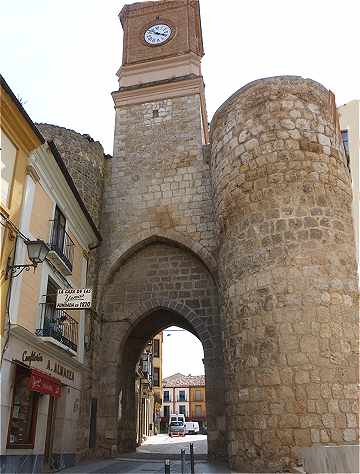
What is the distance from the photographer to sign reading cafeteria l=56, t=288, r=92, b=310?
24.2ft

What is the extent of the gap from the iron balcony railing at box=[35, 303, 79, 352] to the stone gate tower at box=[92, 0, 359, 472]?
1694mm

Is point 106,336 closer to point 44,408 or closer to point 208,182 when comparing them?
point 44,408

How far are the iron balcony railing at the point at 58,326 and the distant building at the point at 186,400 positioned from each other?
133ft

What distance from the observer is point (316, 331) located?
7.05 m

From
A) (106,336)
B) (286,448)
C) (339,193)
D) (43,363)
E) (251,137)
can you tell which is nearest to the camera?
(286,448)

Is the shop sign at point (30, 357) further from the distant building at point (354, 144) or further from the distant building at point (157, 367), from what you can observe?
the distant building at point (157, 367)

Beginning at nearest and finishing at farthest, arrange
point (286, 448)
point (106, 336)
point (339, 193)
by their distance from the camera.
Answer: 1. point (286, 448)
2. point (339, 193)
3. point (106, 336)

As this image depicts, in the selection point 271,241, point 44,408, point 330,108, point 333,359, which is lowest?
point 44,408

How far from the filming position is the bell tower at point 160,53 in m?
13.4

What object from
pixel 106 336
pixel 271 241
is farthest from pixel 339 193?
pixel 106 336

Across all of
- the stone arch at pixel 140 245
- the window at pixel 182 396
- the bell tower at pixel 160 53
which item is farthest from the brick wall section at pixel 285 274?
the window at pixel 182 396

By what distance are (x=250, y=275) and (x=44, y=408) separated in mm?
4200

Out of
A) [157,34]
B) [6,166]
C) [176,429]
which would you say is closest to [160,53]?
[157,34]

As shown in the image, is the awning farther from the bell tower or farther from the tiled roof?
the tiled roof
